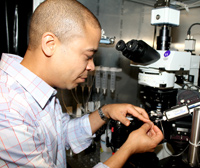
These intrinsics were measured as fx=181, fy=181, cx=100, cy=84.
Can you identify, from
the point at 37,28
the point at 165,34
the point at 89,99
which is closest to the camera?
the point at 37,28

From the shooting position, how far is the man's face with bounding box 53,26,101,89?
761mm

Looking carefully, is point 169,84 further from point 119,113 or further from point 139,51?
point 119,113

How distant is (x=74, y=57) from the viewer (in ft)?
2.55

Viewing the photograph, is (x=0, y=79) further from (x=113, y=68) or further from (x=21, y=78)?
(x=113, y=68)

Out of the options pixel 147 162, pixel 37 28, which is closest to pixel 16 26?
pixel 37 28

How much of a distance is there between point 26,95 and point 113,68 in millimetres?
1037

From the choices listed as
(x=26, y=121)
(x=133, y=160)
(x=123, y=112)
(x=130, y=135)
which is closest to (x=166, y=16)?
(x=123, y=112)

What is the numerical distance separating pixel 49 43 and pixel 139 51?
0.59m

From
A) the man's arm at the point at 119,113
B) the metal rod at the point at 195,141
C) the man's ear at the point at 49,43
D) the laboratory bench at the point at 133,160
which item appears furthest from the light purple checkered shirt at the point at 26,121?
the metal rod at the point at 195,141

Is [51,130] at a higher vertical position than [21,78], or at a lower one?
lower

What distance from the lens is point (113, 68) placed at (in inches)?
66.2

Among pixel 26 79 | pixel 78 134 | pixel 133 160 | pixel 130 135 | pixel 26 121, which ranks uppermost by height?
pixel 26 79

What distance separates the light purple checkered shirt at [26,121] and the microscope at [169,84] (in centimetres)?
39

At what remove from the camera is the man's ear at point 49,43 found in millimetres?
→ 732
